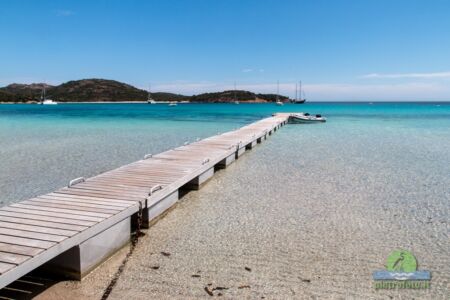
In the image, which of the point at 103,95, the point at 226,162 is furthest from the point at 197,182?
the point at 103,95

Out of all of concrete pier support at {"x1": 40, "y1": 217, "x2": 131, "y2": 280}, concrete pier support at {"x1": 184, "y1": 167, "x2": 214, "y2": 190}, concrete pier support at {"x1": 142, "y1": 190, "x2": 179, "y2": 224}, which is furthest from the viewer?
concrete pier support at {"x1": 184, "y1": 167, "x2": 214, "y2": 190}

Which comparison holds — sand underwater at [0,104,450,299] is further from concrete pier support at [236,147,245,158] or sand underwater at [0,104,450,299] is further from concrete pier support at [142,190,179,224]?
concrete pier support at [236,147,245,158]

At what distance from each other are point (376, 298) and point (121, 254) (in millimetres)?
3049

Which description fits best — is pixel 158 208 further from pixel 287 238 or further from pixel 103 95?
pixel 103 95

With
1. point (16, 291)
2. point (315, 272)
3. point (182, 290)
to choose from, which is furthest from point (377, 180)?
point (16, 291)

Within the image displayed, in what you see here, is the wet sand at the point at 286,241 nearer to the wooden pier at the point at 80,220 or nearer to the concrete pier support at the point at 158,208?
the concrete pier support at the point at 158,208

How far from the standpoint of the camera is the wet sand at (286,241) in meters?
3.80

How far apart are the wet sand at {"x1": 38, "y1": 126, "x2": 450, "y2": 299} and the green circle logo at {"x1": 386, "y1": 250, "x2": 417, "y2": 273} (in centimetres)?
9

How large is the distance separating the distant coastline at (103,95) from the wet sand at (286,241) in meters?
143

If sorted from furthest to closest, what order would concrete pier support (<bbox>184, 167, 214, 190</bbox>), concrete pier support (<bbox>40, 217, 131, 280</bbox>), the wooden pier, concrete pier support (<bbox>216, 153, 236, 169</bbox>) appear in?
concrete pier support (<bbox>216, 153, 236, 169</bbox>)
concrete pier support (<bbox>184, 167, 214, 190</bbox>)
concrete pier support (<bbox>40, 217, 131, 280</bbox>)
the wooden pier

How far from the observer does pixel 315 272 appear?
4.18 meters

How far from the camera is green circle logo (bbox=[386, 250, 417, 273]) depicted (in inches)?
170

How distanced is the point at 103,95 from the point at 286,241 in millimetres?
160408

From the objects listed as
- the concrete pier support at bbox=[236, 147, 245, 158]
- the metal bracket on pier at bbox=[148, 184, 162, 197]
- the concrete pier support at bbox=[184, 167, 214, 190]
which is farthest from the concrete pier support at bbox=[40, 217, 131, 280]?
the concrete pier support at bbox=[236, 147, 245, 158]
